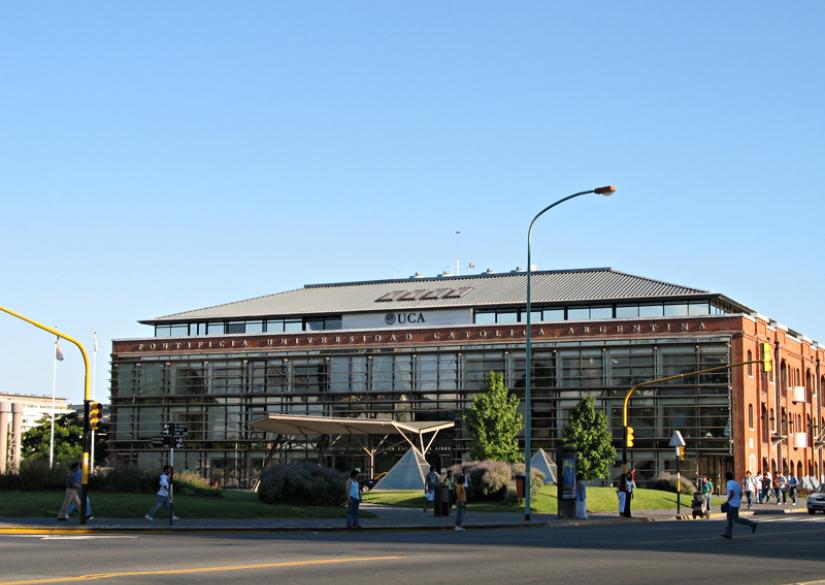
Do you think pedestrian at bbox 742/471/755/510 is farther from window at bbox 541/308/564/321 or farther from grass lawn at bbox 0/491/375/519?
grass lawn at bbox 0/491/375/519

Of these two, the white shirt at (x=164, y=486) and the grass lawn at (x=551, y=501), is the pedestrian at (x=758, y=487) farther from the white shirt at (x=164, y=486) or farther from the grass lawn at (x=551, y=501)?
the white shirt at (x=164, y=486)

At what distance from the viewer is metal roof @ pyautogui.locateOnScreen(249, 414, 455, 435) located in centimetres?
6012

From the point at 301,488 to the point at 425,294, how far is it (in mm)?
45331

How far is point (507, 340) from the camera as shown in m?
81.3

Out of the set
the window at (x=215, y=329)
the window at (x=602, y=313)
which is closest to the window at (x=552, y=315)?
the window at (x=602, y=313)

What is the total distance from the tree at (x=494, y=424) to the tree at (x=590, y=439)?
3.33 m

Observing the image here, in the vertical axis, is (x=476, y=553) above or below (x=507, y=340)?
below

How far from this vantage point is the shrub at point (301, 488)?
43.0 m

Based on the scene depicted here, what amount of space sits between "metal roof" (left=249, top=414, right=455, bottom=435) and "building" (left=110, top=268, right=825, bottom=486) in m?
10.9

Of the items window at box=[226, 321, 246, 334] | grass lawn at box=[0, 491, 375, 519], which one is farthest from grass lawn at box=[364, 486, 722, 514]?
window at box=[226, 321, 246, 334]

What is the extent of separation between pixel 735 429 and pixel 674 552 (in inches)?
2126

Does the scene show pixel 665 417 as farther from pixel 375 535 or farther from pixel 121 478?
pixel 375 535

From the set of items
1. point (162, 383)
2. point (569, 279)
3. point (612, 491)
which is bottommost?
point (612, 491)

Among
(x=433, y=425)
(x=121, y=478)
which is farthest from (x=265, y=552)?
(x=433, y=425)
